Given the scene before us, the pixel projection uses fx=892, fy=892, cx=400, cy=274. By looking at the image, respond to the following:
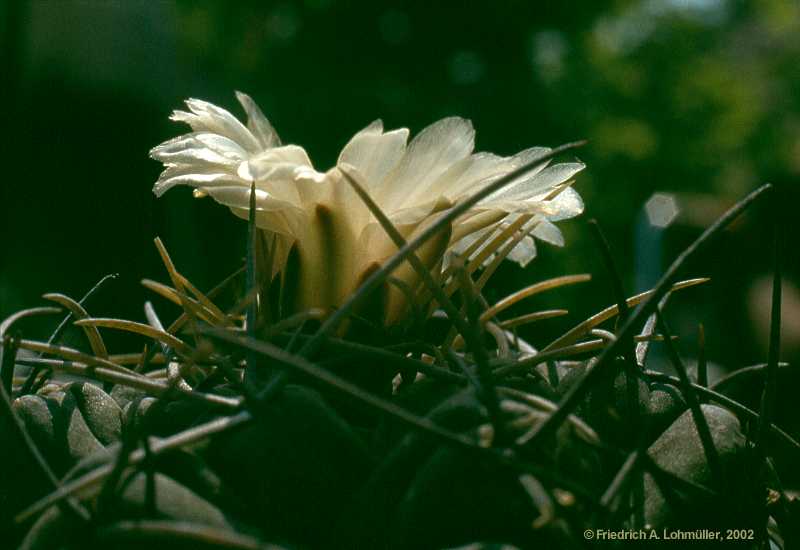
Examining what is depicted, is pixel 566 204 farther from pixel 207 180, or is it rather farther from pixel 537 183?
pixel 207 180

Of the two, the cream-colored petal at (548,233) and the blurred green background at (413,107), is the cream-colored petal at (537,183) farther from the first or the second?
the blurred green background at (413,107)

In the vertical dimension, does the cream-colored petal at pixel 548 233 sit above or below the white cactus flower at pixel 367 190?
below

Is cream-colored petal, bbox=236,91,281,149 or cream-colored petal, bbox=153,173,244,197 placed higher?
cream-colored petal, bbox=236,91,281,149

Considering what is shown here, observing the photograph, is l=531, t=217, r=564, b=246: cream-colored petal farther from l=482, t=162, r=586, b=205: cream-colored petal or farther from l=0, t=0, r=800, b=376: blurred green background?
l=0, t=0, r=800, b=376: blurred green background

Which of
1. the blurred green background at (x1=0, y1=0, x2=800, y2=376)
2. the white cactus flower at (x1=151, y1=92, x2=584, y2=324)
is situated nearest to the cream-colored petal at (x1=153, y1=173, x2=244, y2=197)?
the white cactus flower at (x1=151, y1=92, x2=584, y2=324)

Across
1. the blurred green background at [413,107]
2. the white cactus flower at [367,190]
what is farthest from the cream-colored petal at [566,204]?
the blurred green background at [413,107]

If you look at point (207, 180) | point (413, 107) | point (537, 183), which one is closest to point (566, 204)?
point (537, 183)
